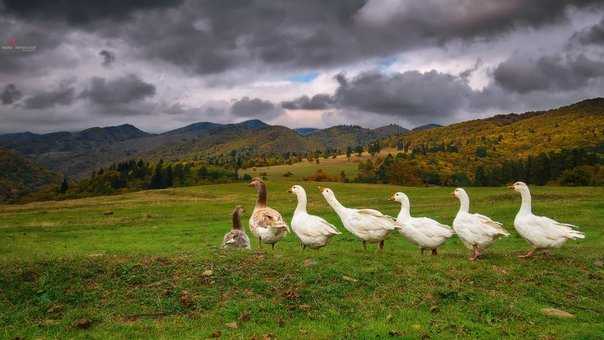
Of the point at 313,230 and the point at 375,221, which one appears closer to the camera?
the point at 313,230

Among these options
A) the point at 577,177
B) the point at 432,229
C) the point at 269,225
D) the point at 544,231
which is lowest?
the point at 577,177

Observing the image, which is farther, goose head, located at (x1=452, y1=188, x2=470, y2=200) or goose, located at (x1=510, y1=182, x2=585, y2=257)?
goose head, located at (x1=452, y1=188, x2=470, y2=200)

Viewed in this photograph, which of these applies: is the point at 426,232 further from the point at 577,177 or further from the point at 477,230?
the point at 577,177

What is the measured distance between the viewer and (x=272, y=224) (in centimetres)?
1786

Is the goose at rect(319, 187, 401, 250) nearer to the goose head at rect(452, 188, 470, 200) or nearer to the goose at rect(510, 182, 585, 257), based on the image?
the goose head at rect(452, 188, 470, 200)

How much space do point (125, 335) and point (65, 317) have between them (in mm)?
2082

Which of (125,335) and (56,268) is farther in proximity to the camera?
(56,268)

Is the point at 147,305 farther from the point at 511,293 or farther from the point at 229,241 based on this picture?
the point at 511,293

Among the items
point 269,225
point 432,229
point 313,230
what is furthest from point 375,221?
point 269,225

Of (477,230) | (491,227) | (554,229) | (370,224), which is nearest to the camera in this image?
(554,229)

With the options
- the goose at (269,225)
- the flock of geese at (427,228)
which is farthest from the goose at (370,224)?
the goose at (269,225)

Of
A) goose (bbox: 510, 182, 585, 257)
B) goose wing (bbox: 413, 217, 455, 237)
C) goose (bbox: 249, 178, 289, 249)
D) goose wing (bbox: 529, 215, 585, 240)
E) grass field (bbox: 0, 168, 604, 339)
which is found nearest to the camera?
grass field (bbox: 0, 168, 604, 339)

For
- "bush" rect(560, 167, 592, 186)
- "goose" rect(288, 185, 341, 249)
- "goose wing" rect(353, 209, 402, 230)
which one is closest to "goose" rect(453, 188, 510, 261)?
"goose wing" rect(353, 209, 402, 230)

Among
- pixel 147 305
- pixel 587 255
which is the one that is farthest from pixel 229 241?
pixel 587 255
